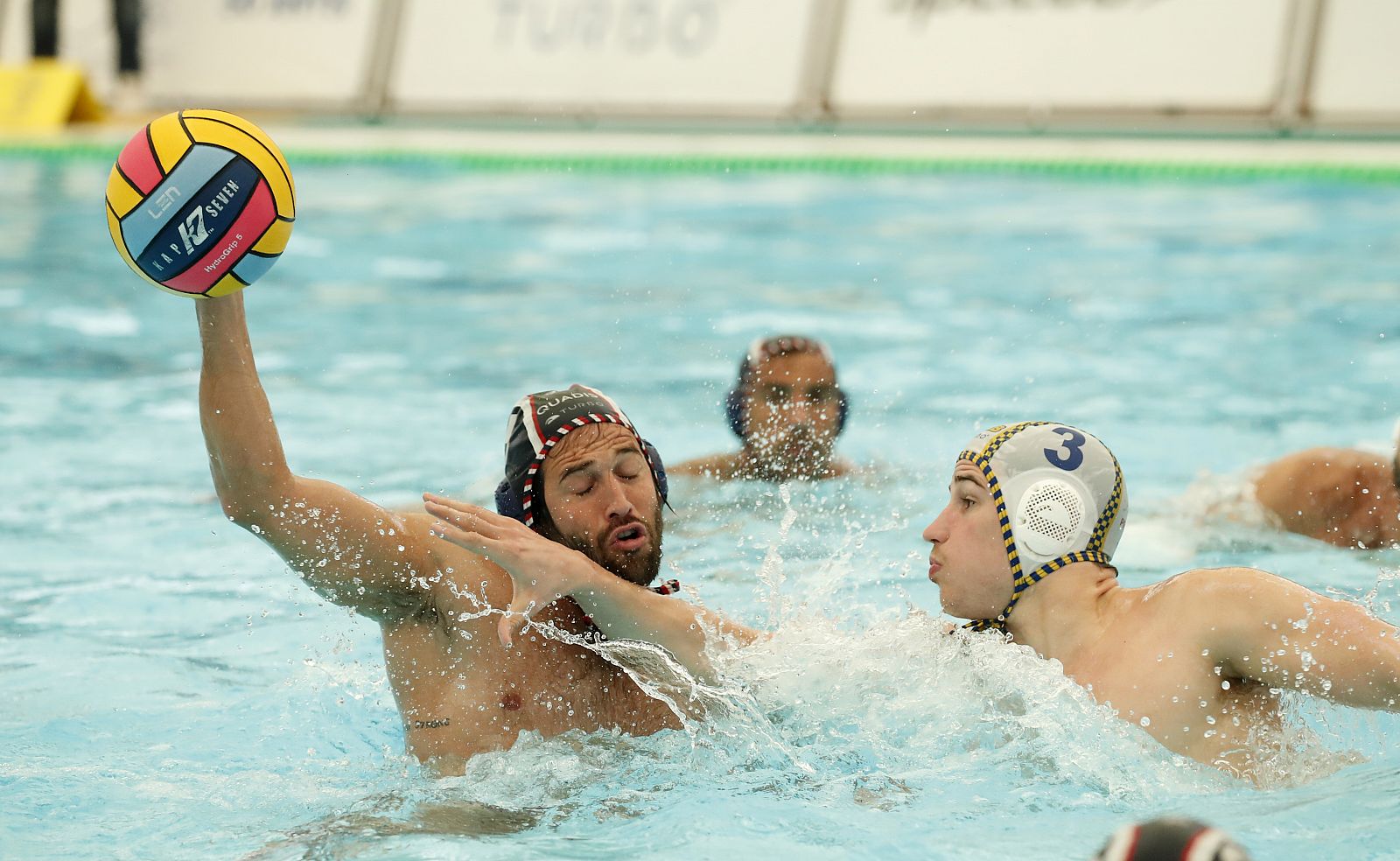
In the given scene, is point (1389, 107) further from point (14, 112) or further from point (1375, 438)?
point (14, 112)

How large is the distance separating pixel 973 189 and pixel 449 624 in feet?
26.4

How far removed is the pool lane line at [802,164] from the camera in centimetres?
990

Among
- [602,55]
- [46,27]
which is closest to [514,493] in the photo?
[602,55]

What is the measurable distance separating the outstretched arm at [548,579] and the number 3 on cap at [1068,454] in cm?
77

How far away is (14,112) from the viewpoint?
1235 centimetres

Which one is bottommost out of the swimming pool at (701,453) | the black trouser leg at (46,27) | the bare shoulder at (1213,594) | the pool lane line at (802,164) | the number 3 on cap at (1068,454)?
the swimming pool at (701,453)

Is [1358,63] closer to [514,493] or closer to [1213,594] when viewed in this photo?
[1213,594]

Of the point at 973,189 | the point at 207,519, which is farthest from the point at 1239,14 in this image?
the point at 207,519

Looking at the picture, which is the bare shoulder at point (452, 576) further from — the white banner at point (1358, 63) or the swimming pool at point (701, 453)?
the white banner at point (1358, 63)

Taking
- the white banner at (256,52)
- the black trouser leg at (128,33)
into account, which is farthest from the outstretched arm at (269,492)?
the black trouser leg at (128,33)

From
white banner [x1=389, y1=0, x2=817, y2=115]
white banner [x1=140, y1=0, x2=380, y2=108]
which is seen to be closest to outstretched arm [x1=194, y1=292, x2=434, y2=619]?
white banner [x1=389, y1=0, x2=817, y2=115]

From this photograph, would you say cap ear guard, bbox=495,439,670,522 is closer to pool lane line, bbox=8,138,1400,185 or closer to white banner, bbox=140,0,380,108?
pool lane line, bbox=8,138,1400,185

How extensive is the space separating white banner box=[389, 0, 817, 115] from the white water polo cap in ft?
29.2

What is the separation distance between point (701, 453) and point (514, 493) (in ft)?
9.96
